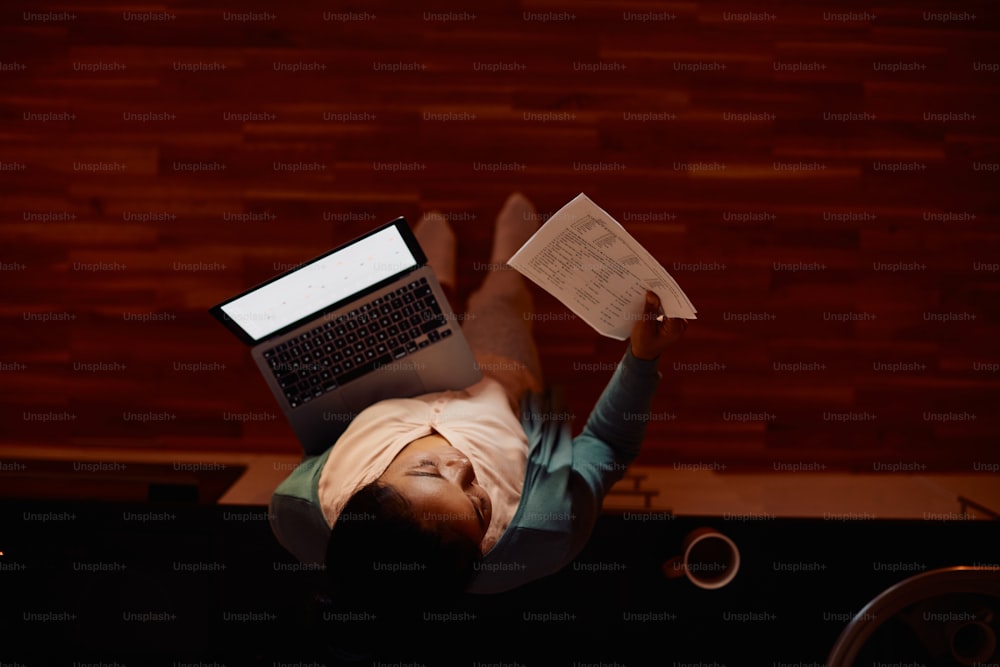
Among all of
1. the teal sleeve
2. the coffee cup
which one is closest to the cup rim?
the coffee cup

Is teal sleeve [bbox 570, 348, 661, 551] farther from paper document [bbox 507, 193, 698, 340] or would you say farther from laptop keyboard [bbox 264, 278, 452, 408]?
laptop keyboard [bbox 264, 278, 452, 408]

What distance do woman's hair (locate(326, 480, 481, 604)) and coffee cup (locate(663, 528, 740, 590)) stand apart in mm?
415

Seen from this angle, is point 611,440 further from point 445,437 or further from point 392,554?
point 392,554

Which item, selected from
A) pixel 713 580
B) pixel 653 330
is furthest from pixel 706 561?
pixel 653 330

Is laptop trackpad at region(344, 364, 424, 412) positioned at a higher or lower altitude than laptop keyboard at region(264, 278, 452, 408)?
lower

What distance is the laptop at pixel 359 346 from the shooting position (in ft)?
4.50

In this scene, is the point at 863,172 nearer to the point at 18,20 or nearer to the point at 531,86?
the point at 531,86

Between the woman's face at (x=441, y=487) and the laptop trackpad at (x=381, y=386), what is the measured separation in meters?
0.24

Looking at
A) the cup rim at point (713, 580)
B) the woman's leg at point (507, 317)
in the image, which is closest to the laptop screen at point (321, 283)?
the woman's leg at point (507, 317)

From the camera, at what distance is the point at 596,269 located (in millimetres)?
1207

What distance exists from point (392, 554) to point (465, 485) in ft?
0.54

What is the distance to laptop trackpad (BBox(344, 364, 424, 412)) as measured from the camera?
4.53 ft

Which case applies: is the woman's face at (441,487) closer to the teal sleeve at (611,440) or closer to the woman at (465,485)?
the woman at (465,485)

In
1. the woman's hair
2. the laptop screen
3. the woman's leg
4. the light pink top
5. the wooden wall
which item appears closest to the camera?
the woman's hair
